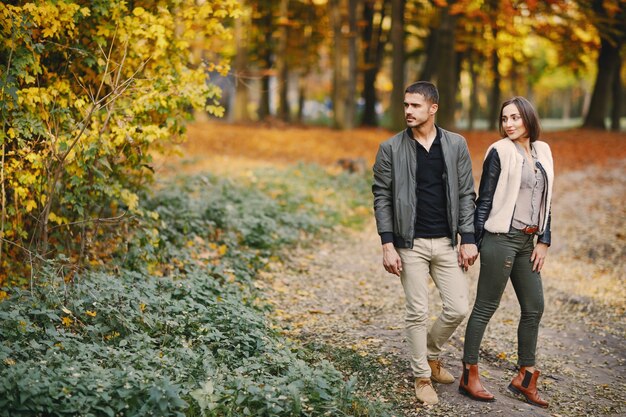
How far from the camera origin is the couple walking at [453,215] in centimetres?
466

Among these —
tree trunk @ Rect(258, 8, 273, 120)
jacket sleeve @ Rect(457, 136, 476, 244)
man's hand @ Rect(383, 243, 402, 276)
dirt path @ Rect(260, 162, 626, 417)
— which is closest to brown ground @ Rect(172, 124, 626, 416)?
dirt path @ Rect(260, 162, 626, 417)

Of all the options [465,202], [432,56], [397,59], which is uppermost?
[432,56]

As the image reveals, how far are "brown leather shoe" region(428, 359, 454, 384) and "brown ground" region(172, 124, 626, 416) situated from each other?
0.22 ft

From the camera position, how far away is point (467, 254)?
4.69m

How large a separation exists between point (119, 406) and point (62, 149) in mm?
2854

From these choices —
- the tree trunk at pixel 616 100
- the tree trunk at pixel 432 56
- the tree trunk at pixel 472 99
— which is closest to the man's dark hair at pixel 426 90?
the tree trunk at pixel 432 56

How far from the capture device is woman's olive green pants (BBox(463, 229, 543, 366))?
476 centimetres

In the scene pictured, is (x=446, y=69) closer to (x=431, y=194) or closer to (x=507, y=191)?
(x=507, y=191)

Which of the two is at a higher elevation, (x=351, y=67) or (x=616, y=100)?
(x=351, y=67)

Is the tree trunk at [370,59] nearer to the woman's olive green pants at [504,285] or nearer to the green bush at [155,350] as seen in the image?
the green bush at [155,350]

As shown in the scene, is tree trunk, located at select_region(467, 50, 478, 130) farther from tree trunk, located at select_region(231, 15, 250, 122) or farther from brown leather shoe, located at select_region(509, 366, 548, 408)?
brown leather shoe, located at select_region(509, 366, 548, 408)

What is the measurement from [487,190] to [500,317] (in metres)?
2.83

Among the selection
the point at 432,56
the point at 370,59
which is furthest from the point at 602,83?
the point at 370,59

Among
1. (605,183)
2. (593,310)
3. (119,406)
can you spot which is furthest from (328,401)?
(605,183)
